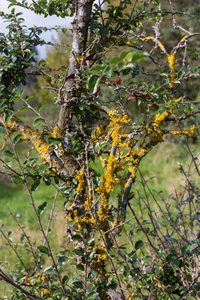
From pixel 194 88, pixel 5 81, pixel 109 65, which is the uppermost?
pixel 194 88

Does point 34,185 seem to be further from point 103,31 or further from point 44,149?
point 103,31

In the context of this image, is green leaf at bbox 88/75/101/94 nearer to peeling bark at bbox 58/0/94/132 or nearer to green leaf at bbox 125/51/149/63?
green leaf at bbox 125/51/149/63

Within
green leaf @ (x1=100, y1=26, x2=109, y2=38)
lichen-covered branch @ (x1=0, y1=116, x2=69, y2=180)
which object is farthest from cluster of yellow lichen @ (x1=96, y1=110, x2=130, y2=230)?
green leaf @ (x1=100, y1=26, x2=109, y2=38)

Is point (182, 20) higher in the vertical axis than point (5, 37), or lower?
higher

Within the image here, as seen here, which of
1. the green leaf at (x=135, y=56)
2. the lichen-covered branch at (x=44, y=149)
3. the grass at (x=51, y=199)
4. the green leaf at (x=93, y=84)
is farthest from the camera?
the grass at (x=51, y=199)

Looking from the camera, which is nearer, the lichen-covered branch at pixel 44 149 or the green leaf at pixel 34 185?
the green leaf at pixel 34 185

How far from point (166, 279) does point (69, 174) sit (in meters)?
0.88

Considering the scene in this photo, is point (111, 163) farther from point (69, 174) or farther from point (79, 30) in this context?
point (79, 30)

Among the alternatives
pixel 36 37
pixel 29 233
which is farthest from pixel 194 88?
pixel 36 37

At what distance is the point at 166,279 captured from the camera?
1671mm

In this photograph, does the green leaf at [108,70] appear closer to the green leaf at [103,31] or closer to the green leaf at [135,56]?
the green leaf at [135,56]

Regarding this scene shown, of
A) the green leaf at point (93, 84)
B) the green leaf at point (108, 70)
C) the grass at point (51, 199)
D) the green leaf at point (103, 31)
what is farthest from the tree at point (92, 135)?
the grass at point (51, 199)

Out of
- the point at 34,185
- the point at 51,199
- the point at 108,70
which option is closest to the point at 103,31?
the point at 34,185

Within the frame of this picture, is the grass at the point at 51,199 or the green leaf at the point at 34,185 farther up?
the grass at the point at 51,199
